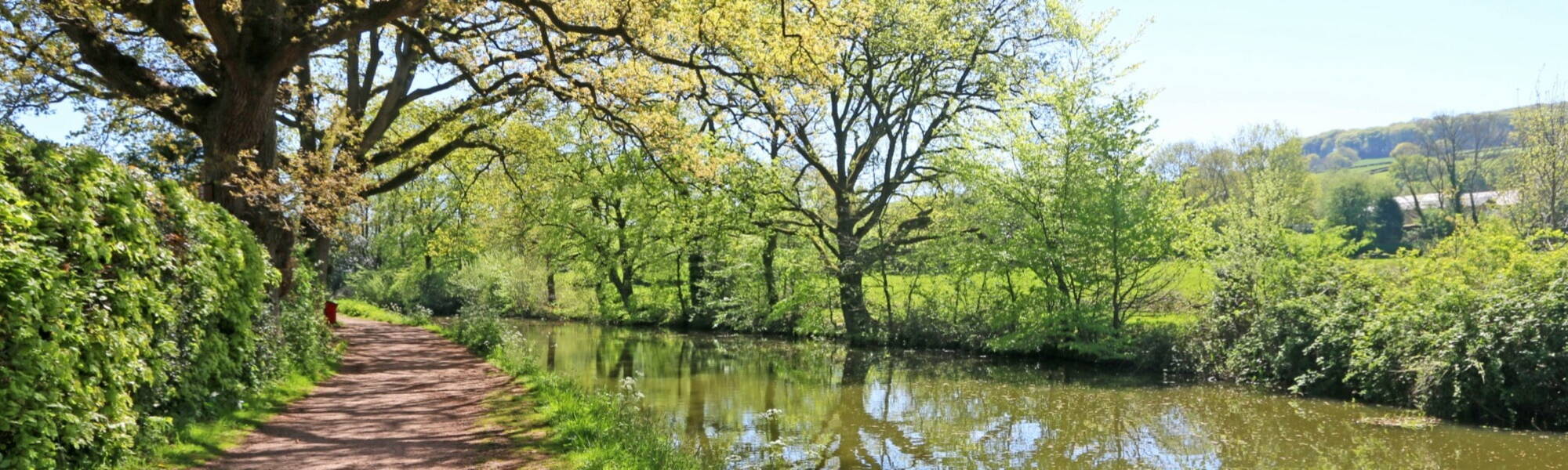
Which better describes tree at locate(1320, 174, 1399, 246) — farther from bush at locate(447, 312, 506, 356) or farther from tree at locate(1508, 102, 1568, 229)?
bush at locate(447, 312, 506, 356)

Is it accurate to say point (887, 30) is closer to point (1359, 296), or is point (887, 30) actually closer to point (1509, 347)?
point (1359, 296)

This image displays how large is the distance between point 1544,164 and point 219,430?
4165cm

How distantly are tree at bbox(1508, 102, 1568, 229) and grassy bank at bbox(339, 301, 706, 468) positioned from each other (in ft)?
113

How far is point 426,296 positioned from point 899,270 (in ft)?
100

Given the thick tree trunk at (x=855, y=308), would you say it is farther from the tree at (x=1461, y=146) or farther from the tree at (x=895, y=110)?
the tree at (x=1461, y=146)

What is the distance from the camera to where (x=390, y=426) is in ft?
33.7

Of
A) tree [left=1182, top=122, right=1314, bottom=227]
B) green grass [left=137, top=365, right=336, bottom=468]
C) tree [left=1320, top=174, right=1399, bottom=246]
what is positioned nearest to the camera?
green grass [left=137, top=365, right=336, bottom=468]

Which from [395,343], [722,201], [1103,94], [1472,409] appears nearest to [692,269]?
[722,201]

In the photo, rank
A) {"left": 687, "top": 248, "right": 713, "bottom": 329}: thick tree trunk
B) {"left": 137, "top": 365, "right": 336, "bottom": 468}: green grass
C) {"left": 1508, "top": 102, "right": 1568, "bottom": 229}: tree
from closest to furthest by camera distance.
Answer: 1. {"left": 137, "top": 365, "right": 336, "bottom": 468}: green grass
2. {"left": 1508, "top": 102, "right": 1568, "bottom": 229}: tree
3. {"left": 687, "top": 248, "right": 713, "bottom": 329}: thick tree trunk

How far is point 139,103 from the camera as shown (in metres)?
11.7

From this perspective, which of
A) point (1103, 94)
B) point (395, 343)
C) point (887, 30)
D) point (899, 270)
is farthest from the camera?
point (899, 270)

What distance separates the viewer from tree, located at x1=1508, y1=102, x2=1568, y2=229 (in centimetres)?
3356

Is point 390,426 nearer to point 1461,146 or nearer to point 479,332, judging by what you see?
point 479,332

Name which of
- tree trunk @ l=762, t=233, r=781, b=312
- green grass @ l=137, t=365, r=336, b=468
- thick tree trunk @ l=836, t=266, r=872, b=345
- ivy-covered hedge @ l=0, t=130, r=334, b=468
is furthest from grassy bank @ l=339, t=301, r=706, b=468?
tree trunk @ l=762, t=233, r=781, b=312
